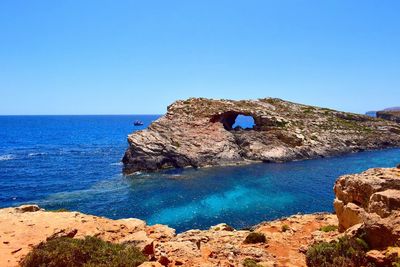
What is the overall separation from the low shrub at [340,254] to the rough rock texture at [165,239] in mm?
1251

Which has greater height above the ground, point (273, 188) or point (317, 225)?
point (317, 225)

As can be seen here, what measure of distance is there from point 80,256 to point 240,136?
82541 millimetres

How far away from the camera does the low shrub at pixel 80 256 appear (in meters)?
17.3

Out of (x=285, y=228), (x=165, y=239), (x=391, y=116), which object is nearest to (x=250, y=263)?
(x=165, y=239)

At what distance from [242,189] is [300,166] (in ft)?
86.1

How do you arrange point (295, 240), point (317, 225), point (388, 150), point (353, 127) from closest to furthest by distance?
point (295, 240) → point (317, 225) → point (388, 150) → point (353, 127)

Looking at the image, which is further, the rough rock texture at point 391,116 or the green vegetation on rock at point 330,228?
the rough rock texture at point 391,116

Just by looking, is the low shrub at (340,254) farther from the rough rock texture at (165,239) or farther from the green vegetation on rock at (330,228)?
the green vegetation on rock at (330,228)

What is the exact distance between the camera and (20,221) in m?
25.7

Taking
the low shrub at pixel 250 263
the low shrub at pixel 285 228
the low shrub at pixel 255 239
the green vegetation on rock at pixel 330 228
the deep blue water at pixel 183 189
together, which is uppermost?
the low shrub at pixel 250 263

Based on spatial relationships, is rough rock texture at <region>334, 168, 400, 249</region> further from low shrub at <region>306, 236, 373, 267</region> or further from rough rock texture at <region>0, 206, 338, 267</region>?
rough rock texture at <region>0, 206, 338, 267</region>

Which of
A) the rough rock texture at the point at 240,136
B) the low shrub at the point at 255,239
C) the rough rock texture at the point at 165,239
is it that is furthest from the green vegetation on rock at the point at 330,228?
the rough rock texture at the point at 240,136

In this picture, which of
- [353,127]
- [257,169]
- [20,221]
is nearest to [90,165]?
[257,169]

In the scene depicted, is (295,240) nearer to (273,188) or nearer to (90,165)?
(273,188)
